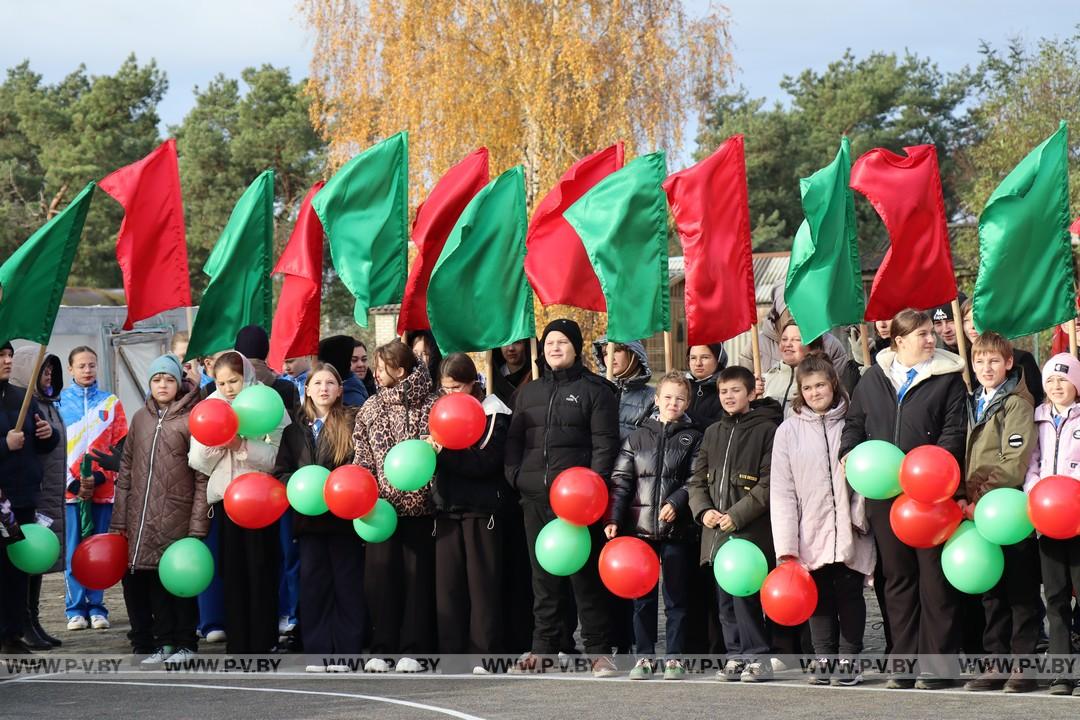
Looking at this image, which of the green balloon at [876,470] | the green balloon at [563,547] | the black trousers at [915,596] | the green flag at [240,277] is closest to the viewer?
the green balloon at [876,470]

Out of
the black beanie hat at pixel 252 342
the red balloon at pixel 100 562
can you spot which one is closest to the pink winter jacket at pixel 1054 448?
the black beanie hat at pixel 252 342

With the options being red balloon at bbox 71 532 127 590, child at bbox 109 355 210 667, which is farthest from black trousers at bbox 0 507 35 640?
child at bbox 109 355 210 667

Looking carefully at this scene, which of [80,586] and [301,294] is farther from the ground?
[301,294]

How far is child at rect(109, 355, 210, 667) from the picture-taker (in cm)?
991

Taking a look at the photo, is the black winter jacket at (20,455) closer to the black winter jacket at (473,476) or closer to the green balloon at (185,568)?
the green balloon at (185,568)

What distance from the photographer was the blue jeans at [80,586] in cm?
1170

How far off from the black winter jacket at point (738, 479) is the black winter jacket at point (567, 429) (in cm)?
59

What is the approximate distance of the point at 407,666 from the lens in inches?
369

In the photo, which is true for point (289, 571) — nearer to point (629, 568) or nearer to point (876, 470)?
point (629, 568)

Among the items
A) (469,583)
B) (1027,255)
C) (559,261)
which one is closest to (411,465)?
(469,583)

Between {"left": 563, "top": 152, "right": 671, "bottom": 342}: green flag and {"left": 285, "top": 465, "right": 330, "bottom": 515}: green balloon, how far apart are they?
203cm

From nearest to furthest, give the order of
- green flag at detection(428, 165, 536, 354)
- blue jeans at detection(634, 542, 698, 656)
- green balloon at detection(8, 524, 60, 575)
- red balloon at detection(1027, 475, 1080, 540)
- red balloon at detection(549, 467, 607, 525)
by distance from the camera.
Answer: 1. red balloon at detection(1027, 475, 1080, 540)
2. red balloon at detection(549, 467, 607, 525)
3. blue jeans at detection(634, 542, 698, 656)
4. green balloon at detection(8, 524, 60, 575)
5. green flag at detection(428, 165, 536, 354)

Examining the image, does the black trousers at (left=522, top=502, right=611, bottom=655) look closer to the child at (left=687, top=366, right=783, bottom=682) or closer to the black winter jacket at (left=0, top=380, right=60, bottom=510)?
the child at (left=687, top=366, right=783, bottom=682)

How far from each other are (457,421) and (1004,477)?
3.03 meters
